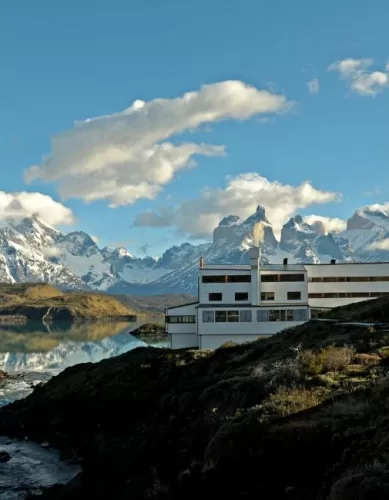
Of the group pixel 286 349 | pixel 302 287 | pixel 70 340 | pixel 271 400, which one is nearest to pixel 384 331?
pixel 286 349

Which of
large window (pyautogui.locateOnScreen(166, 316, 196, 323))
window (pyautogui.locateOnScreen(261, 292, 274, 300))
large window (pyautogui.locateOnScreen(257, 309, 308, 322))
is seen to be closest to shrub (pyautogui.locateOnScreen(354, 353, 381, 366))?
large window (pyautogui.locateOnScreen(257, 309, 308, 322))

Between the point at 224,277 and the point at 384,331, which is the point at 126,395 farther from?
the point at 224,277

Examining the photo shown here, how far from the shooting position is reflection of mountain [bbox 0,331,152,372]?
372 feet

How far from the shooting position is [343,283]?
8025cm

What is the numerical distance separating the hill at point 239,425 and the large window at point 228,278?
65.4 ft

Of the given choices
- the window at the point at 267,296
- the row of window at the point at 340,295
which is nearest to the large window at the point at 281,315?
the window at the point at 267,296

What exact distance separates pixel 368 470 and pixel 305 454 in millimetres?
4383

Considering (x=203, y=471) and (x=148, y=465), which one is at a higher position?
(x=203, y=471)

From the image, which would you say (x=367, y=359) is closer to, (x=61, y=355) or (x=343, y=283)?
(x=343, y=283)

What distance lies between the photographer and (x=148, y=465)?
27562 mm

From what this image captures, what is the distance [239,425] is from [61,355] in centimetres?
12494

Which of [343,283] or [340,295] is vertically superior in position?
[343,283]

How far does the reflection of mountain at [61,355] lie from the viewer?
113531 mm

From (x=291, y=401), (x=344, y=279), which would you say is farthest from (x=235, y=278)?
(x=291, y=401)
